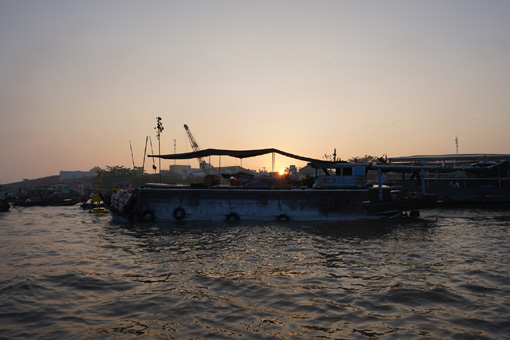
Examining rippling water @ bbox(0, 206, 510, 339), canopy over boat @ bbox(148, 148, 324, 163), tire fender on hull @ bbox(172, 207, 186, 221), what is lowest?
rippling water @ bbox(0, 206, 510, 339)

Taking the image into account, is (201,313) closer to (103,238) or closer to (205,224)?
(103,238)

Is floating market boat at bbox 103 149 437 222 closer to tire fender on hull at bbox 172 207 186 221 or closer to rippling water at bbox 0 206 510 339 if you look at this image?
tire fender on hull at bbox 172 207 186 221

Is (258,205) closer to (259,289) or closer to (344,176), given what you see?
(344,176)

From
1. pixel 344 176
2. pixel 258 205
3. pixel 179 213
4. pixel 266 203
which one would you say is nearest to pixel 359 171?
pixel 344 176

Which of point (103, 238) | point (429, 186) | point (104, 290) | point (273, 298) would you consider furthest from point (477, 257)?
point (429, 186)

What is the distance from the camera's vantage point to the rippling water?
613 cm

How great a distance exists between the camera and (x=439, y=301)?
24.1ft

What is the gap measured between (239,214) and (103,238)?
9152 mm

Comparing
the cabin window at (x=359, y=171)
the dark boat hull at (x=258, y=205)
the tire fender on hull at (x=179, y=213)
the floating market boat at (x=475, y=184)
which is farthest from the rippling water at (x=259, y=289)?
the floating market boat at (x=475, y=184)

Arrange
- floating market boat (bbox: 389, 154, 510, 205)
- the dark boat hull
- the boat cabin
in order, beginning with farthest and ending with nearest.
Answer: floating market boat (bbox: 389, 154, 510, 205), the boat cabin, the dark boat hull

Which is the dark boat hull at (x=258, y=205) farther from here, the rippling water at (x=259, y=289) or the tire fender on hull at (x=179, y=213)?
the rippling water at (x=259, y=289)

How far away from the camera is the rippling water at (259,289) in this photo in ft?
20.1

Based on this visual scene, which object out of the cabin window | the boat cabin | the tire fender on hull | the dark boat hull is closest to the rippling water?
the dark boat hull

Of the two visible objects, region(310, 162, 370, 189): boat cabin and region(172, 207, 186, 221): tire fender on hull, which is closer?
region(172, 207, 186, 221): tire fender on hull
